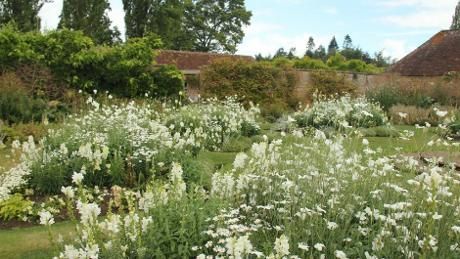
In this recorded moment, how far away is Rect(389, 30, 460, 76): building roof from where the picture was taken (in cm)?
2767

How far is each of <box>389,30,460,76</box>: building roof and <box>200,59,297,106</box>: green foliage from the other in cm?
1245

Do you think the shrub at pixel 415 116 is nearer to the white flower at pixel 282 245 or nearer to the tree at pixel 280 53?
the white flower at pixel 282 245

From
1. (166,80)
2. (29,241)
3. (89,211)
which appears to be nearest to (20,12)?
(166,80)

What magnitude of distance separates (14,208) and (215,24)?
37.9 meters

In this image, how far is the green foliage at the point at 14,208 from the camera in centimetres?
487

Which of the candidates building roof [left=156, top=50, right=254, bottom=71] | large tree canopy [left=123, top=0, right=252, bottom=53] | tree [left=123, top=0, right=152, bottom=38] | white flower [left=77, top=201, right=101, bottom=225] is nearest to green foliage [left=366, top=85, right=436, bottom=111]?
building roof [left=156, top=50, right=254, bottom=71]

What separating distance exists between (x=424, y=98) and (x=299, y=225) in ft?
51.8

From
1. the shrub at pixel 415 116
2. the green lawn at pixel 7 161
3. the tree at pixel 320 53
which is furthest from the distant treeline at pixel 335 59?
the green lawn at pixel 7 161

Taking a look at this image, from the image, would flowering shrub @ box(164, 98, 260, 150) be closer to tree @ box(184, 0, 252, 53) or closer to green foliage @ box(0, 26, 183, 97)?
green foliage @ box(0, 26, 183, 97)

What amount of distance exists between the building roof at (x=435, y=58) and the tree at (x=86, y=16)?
17.0 metres

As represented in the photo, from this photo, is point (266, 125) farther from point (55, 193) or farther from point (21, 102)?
point (55, 193)

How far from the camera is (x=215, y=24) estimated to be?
136ft

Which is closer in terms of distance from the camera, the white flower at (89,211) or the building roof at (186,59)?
the white flower at (89,211)

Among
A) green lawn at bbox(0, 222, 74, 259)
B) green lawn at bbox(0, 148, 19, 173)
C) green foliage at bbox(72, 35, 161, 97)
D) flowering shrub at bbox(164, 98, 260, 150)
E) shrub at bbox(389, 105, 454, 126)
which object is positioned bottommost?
shrub at bbox(389, 105, 454, 126)
